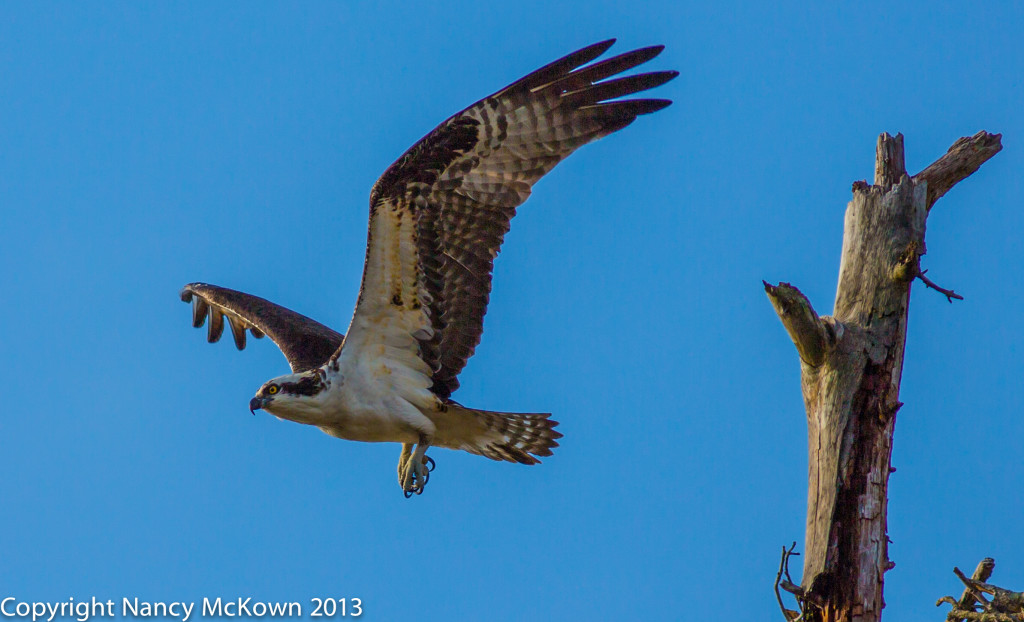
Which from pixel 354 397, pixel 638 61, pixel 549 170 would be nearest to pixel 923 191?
pixel 638 61

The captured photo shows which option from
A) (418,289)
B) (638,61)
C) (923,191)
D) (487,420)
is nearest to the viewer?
(923,191)

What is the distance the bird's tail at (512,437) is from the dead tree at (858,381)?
2735 millimetres

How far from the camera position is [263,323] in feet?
31.7

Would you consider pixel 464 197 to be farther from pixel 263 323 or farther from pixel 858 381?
pixel 858 381

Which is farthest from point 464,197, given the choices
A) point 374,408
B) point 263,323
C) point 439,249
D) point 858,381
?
point 858,381

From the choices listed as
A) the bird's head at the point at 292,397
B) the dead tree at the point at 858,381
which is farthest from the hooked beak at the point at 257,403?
the dead tree at the point at 858,381

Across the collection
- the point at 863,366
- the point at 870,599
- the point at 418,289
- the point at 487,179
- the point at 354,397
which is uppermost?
the point at 487,179

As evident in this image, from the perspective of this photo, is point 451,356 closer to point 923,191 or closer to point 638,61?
point 638,61

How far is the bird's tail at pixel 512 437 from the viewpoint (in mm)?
8672

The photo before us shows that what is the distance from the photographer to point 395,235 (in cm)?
757

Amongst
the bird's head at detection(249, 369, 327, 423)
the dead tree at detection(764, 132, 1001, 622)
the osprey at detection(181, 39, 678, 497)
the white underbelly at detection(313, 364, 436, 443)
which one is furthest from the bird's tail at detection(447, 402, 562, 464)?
the dead tree at detection(764, 132, 1001, 622)

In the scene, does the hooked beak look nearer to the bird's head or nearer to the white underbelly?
the bird's head

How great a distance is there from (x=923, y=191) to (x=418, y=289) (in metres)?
3.36

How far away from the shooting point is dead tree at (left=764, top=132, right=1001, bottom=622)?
604 cm
